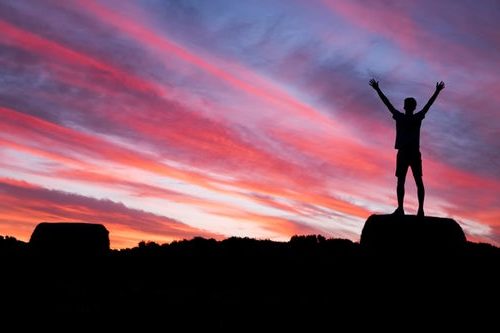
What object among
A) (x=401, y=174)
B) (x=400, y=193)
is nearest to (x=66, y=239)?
(x=400, y=193)

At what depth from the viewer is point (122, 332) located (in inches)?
449

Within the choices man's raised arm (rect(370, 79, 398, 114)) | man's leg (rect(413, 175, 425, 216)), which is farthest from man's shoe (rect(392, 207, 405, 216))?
man's raised arm (rect(370, 79, 398, 114))

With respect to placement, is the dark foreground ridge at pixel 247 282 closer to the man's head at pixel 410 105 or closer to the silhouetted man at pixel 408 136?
the silhouetted man at pixel 408 136

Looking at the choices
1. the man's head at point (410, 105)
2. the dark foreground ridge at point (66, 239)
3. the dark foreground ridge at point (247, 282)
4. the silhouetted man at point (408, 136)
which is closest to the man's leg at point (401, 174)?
the silhouetted man at point (408, 136)

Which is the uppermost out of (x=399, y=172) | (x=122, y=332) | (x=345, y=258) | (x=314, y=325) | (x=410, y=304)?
(x=399, y=172)

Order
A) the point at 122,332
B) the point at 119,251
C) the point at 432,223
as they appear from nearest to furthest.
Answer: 1. the point at 122,332
2. the point at 432,223
3. the point at 119,251

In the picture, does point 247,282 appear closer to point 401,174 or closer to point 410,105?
point 401,174

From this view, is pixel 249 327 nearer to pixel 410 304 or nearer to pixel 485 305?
pixel 410 304

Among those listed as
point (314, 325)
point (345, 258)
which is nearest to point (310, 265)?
point (345, 258)

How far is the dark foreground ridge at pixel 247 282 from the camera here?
13398 mm

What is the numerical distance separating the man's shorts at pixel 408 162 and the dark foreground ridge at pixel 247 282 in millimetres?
1523

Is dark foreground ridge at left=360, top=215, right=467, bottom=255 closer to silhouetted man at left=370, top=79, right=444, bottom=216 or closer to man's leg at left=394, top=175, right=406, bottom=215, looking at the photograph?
man's leg at left=394, top=175, right=406, bottom=215

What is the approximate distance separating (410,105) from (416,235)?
10.3 ft

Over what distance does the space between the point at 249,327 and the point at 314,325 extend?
1.28 m
